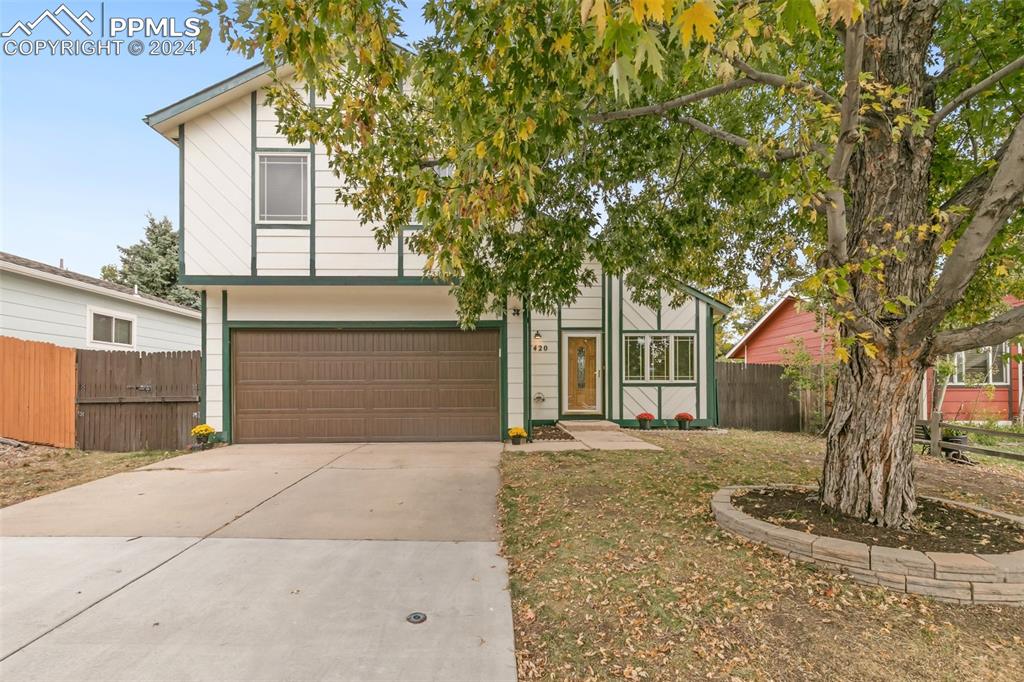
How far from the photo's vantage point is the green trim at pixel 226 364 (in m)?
8.55

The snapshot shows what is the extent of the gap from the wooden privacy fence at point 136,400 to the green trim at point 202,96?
404 cm

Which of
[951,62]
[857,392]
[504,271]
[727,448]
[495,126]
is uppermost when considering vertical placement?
[951,62]

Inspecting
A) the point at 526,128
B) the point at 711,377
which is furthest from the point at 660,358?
the point at 526,128

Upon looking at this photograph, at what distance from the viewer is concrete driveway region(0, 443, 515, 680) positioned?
7.89 ft

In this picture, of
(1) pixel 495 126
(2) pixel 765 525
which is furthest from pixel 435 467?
(1) pixel 495 126

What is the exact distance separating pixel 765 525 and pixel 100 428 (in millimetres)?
10440

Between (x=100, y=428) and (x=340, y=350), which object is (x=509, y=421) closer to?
(x=340, y=350)

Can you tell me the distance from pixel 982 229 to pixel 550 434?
299 inches

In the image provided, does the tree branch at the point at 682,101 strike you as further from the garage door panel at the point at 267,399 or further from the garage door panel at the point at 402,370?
the garage door panel at the point at 267,399

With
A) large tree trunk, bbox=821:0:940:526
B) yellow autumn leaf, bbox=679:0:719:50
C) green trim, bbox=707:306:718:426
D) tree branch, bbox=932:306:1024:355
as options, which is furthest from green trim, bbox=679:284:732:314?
yellow autumn leaf, bbox=679:0:719:50

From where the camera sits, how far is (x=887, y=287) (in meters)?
3.59

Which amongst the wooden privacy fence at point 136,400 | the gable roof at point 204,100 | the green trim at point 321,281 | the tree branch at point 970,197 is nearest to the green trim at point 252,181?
the green trim at point 321,281

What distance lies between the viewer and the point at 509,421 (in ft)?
29.4

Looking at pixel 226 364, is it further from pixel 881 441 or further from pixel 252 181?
pixel 881 441
